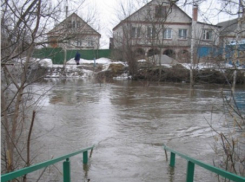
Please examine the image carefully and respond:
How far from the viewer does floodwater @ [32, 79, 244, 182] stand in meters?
5.00

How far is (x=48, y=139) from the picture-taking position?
700 cm

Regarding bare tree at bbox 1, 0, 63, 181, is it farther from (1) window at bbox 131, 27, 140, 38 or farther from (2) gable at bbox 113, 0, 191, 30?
(1) window at bbox 131, 27, 140, 38

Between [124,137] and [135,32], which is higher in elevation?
[135,32]

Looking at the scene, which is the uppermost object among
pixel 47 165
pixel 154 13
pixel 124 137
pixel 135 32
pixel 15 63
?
pixel 135 32

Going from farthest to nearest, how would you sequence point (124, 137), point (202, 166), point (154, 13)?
point (124, 137), point (154, 13), point (202, 166)

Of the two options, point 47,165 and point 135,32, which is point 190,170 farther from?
point 135,32

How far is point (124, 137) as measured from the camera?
24.0 ft

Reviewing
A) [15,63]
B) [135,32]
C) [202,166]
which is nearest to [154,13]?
[15,63]

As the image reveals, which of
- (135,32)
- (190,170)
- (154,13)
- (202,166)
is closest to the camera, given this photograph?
(202,166)

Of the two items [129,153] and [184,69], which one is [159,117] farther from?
[184,69]

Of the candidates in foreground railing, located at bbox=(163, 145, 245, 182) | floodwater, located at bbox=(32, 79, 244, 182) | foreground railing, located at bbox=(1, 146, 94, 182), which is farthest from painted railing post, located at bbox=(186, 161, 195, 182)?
foreground railing, located at bbox=(1, 146, 94, 182)

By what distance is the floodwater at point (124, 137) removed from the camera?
5.00 m

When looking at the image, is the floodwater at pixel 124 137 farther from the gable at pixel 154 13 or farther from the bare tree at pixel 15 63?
the gable at pixel 154 13

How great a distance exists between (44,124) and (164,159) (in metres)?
4.55
